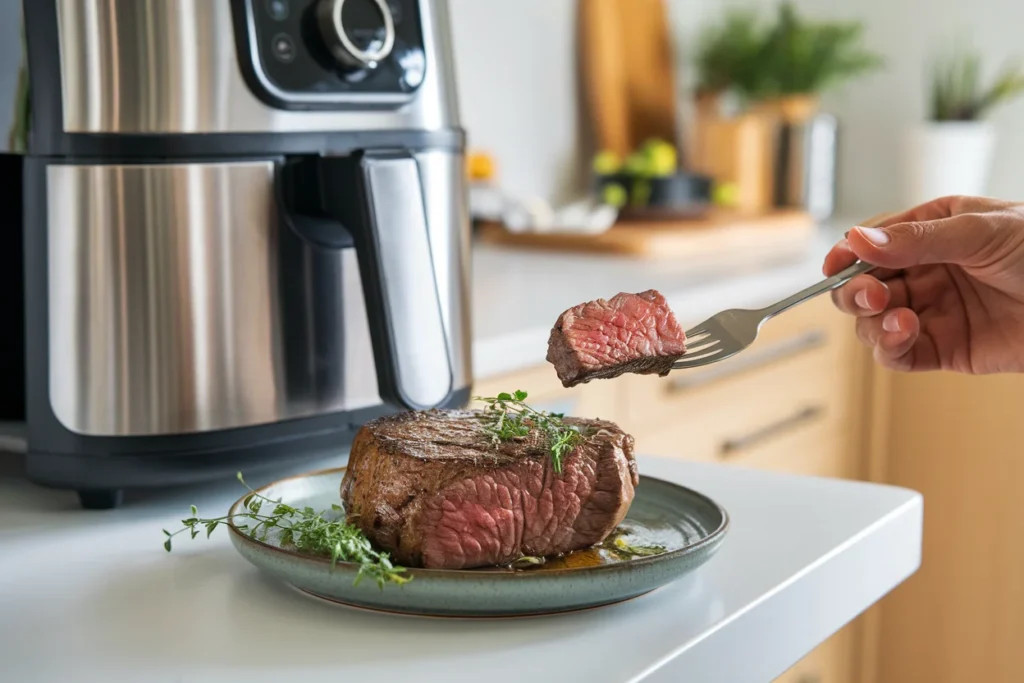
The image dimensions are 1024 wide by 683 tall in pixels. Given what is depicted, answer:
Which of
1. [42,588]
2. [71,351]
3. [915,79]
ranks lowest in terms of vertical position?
[42,588]

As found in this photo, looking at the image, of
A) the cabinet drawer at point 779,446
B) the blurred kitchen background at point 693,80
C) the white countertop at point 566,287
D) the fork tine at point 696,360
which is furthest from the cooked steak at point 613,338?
the blurred kitchen background at point 693,80

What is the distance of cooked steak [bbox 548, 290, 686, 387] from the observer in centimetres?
73

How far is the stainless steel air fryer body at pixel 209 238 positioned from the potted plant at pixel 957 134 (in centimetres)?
209

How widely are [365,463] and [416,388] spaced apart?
0.14 meters

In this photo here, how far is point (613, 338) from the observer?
0.74 meters

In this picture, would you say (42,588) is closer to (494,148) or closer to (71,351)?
(71,351)

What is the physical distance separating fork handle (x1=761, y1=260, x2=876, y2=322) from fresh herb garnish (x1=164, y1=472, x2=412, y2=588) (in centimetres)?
29

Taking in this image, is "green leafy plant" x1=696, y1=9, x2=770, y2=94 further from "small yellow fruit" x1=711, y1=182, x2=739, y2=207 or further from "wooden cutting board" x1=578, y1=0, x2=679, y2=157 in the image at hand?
"small yellow fruit" x1=711, y1=182, x2=739, y2=207

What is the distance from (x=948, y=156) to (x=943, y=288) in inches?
67.5

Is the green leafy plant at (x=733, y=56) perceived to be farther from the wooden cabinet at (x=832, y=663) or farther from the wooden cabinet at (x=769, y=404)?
the wooden cabinet at (x=832, y=663)

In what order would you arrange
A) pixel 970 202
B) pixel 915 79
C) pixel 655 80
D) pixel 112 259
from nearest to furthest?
pixel 112 259
pixel 970 202
pixel 655 80
pixel 915 79

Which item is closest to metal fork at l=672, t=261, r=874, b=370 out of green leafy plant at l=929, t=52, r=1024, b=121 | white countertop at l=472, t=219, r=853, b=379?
white countertop at l=472, t=219, r=853, b=379

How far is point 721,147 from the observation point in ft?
8.81

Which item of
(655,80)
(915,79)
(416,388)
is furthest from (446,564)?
(915,79)
